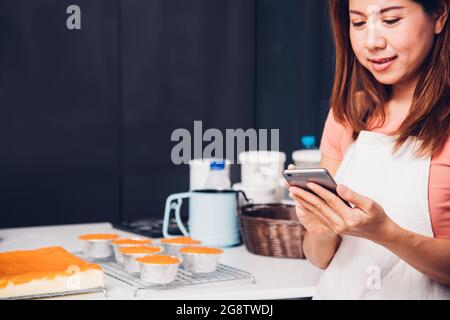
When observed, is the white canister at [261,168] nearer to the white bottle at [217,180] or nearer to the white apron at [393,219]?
the white bottle at [217,180]

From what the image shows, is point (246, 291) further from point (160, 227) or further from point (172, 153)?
point (172, 153)

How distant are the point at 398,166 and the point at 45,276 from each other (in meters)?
0.68

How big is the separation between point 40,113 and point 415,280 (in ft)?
7.39

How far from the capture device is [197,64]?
144 inches

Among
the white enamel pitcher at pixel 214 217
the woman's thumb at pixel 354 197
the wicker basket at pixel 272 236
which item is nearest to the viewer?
the woman's thumb at pixel 354 197

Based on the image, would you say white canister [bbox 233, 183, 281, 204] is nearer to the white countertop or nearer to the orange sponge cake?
the white countertop

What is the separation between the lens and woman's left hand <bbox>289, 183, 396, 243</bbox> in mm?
1188

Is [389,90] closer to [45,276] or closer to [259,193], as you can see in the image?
[259,193]

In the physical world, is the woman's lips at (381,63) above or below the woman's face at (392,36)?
below

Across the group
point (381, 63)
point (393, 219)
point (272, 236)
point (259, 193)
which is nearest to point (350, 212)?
point (393, 219)

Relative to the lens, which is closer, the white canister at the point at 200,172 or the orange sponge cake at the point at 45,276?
the orange sponge cake at the point at 45,276

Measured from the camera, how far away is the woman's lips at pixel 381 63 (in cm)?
135

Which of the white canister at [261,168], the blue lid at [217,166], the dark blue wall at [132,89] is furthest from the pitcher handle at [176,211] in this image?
the dark blue wall at [132,89]
